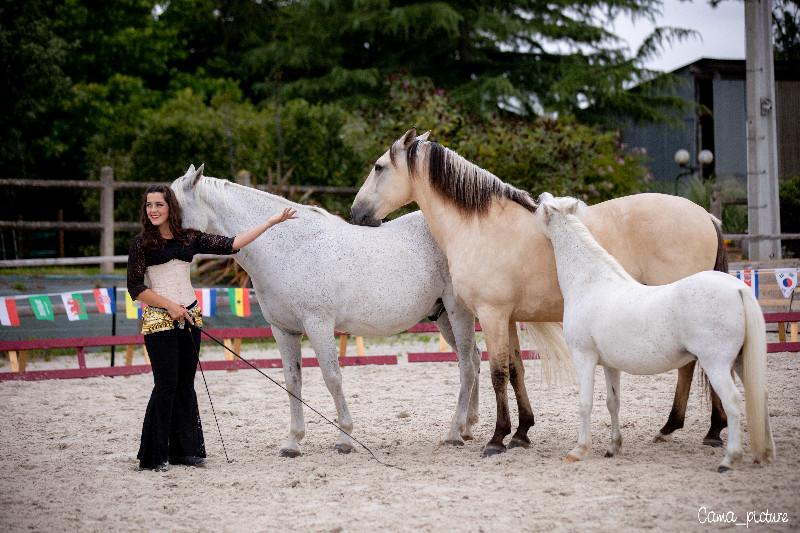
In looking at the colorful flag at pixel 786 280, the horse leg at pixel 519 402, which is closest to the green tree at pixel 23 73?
the colorful flag at pixel 786 280

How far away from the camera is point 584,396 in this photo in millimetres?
4723

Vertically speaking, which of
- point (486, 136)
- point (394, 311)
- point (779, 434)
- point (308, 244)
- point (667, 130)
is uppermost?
point (667, 130)

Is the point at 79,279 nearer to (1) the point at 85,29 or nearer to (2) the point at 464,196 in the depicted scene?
(2) the point at 464,196

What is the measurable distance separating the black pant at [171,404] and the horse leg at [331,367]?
0.73 m

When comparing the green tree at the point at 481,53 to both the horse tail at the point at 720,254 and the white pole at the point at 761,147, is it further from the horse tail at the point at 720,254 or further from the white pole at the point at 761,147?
the horse tail at the point at 720,254

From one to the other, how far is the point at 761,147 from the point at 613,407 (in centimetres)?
774

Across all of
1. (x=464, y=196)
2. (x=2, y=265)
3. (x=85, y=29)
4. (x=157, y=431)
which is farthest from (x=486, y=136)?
(x=85, y=29)

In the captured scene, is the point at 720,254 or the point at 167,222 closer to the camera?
the point at 167,222

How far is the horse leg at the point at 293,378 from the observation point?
5453mm

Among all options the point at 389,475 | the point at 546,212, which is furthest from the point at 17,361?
the point at 546,212

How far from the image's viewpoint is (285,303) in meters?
5.32

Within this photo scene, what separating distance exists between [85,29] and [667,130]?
51.9ft

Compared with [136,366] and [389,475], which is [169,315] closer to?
[389,475]

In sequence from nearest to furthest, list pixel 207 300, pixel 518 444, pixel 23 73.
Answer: pixel 518 444 < pixel 207 300 < pixel 23 73
